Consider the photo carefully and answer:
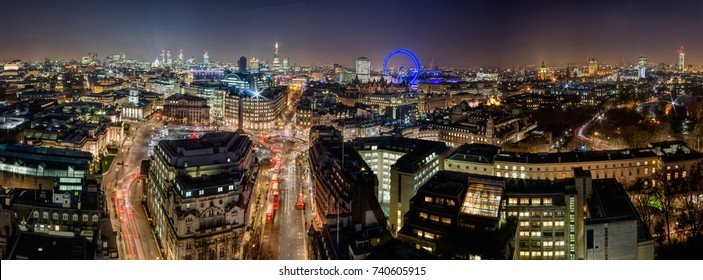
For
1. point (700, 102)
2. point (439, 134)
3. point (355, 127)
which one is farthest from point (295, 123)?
point (700, 102)

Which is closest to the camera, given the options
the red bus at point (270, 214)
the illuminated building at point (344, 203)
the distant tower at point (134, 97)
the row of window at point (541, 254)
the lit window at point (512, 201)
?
the illuminated building at point (344, 203)

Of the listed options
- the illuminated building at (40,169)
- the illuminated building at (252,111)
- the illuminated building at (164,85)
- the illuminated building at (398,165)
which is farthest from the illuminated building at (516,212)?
the illuminated building at (164,85)

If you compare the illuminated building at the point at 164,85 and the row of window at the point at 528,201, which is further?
the illuminated building at the point at 164,85

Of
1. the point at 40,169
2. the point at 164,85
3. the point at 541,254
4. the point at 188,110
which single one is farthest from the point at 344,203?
the point at 164,85

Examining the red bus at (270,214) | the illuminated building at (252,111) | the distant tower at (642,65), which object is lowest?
the red bus at (270,214)

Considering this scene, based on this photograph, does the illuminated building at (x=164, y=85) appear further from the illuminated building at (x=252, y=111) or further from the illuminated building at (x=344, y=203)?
the illuminated building at (x=344, y=203)

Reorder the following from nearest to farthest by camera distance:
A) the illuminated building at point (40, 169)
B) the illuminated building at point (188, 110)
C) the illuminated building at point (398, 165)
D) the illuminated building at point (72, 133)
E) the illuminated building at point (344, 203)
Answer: the illuminated building at point (344, 203)
the illuminated building at point (40, 169)
the illuminated building at point (398, 165)
the illuminated building at point (72, 133)
the illuminated building at point (188, 110)

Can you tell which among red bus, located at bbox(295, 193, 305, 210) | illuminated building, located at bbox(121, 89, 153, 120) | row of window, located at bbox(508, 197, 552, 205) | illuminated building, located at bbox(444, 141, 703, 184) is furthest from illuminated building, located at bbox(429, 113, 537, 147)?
illuminated building, located at bbox(121, 89, 153, 120)
